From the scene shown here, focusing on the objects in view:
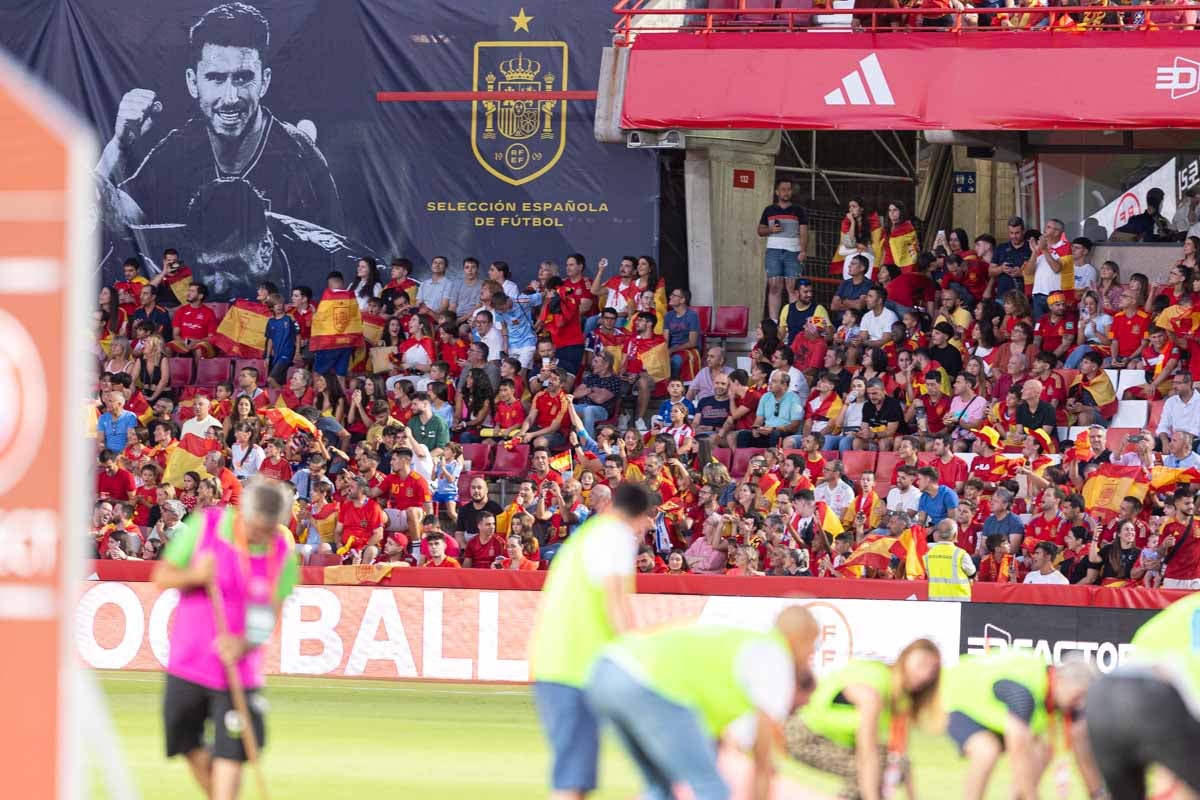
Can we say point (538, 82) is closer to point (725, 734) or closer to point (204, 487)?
point (204, 487)

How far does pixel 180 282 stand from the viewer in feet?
86.8

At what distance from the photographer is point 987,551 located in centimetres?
1778

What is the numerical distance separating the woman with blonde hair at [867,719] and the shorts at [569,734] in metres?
1.31

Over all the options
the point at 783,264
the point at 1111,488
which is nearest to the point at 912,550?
the point at 1111,488

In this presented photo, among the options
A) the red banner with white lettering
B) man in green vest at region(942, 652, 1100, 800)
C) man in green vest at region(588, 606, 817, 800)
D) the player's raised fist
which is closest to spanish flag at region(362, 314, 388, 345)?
the red banner with white lettering

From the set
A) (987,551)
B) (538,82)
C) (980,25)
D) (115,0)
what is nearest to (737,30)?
(980,25)

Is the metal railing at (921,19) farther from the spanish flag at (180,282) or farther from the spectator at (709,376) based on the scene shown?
the spanish flag at (180,282)

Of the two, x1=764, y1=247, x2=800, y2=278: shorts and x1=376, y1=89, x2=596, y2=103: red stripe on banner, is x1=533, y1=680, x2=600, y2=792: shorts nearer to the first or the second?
x1=764, y1=247, x2=800, y2=278: shorts

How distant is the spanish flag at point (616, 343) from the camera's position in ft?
76.4

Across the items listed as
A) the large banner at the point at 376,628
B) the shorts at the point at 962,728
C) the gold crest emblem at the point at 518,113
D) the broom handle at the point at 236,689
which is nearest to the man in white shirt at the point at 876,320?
the large banner at the point at 376,628

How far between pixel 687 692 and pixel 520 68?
20705mm

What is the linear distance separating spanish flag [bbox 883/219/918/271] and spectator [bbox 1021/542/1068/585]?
663 centimetres

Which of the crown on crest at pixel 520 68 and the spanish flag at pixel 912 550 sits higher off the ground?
the crown on crest at pixel 520 68

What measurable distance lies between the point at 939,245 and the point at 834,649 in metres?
8.04
